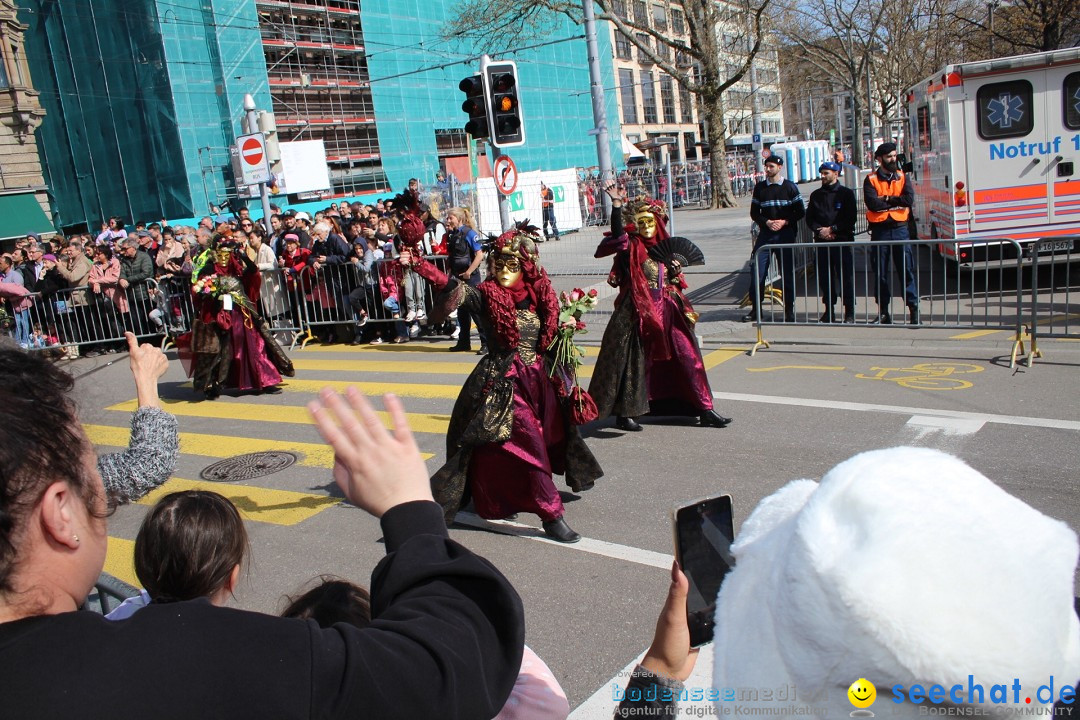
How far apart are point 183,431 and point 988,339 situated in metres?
8.19

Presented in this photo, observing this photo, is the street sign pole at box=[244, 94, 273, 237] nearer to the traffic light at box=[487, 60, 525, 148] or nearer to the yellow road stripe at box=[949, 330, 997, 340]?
the traffic light at box=[487, 60, 525, 148]

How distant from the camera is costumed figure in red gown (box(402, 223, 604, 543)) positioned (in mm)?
5227

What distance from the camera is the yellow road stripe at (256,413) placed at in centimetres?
804

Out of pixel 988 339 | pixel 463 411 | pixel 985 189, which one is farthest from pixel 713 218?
pixel 463 411

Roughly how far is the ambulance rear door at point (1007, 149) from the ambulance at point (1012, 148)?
0.01 meters

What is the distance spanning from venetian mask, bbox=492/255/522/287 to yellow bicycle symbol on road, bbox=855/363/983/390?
416 cm

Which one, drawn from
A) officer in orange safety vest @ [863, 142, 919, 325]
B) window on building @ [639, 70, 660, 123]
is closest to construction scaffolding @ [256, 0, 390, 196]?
window on building @ [639, 70, 660, 123]

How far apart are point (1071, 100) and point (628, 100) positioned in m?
59.5

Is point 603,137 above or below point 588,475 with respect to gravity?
above

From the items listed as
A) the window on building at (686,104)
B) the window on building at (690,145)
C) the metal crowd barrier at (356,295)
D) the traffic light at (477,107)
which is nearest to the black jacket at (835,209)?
the traffic light at (477,107)

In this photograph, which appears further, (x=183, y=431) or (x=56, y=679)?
(x=183, y=431)

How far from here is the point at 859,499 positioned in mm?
1102

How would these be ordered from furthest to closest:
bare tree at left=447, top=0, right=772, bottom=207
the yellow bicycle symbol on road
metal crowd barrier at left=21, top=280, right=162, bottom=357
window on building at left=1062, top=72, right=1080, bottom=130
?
bare tree at left=447, top=0, right=772, bottom=207 → metal crowd barrier at left=21, top=280, right=162, bottom=357 → window on building at left=1062, top=72, right=1080, bottom=130 → the yellow bicycle symbol on road

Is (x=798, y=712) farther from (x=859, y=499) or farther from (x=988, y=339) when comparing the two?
(x=988, y=339)
